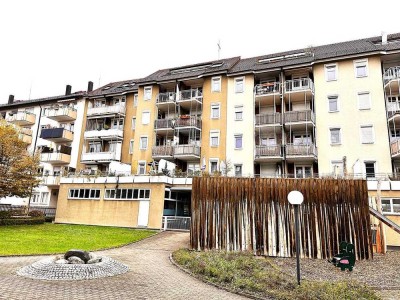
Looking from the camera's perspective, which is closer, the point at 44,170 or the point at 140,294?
the point at 140,294

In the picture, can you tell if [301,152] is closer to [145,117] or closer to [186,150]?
[186,150]

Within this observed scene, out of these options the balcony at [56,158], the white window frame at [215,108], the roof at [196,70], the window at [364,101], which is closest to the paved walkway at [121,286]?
the white window frame at [215,108]

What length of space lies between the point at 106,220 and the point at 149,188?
521cm

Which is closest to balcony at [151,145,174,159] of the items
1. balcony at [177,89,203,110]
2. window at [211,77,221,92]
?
balcony at [177,89,203,110]

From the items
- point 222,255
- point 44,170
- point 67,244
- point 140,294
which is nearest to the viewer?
point 140,294

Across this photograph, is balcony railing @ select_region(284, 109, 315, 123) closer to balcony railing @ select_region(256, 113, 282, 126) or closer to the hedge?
balcony railing @ select_region(256, 113, 282, 126)

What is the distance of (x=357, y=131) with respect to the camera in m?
26.9

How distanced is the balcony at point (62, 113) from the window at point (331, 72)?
30.9 meters

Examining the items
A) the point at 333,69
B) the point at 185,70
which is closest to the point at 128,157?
the point at 185,70

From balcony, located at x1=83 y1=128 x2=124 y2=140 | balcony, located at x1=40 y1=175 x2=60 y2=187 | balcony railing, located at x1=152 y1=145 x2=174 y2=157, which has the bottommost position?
balcony, located at x1=40 y1=175 x2=60 y2=187

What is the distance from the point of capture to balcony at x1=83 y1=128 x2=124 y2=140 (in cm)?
3727

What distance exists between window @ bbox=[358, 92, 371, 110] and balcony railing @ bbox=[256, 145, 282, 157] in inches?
307

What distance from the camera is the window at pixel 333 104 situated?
28.3 metres

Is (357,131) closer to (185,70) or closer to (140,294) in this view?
(185,70)
